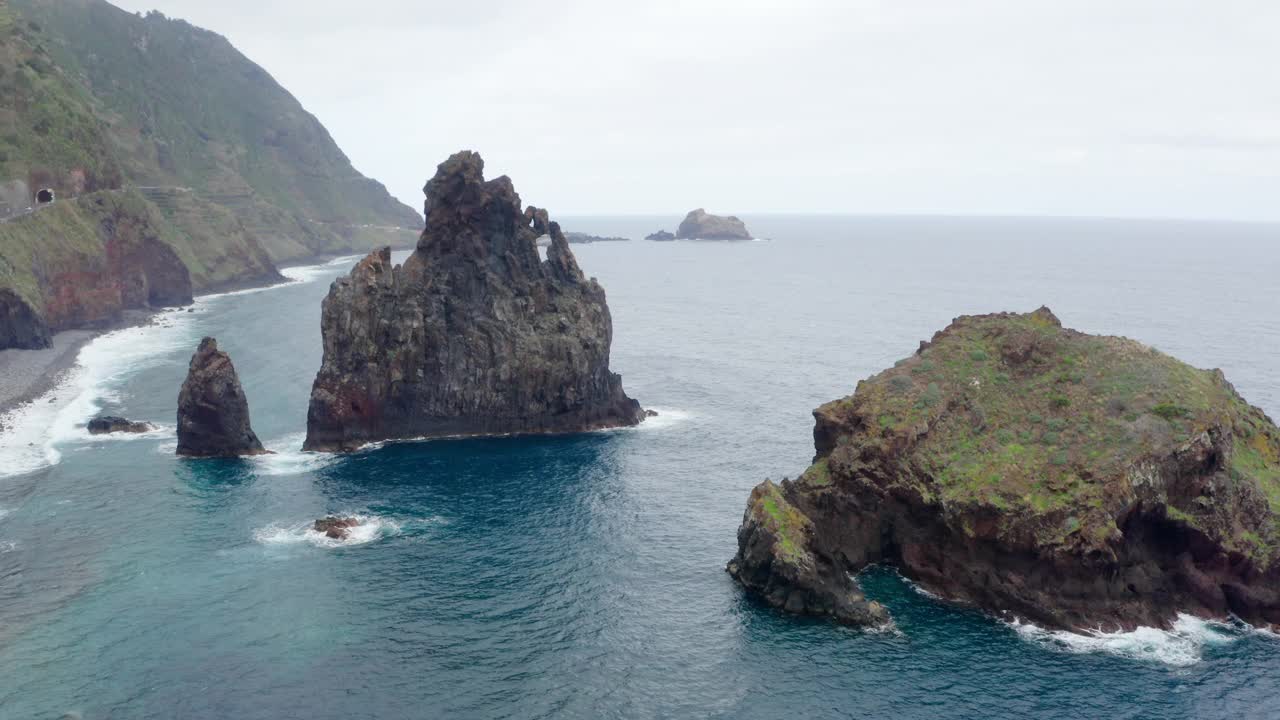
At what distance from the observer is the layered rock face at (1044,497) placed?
192 ft

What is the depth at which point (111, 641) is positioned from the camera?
54.7 meters

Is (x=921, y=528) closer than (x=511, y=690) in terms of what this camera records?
No

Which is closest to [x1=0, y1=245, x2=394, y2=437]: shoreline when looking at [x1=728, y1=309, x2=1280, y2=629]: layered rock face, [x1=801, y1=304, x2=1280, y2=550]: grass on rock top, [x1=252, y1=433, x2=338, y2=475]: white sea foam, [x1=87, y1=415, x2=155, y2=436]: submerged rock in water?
[x1=87, y1=415, x2=155, y2=436]: submerged rock in water

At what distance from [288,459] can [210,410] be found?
838 centimetres

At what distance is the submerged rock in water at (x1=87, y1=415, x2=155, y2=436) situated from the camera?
316 ft

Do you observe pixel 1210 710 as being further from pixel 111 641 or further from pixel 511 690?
pixel 111 641

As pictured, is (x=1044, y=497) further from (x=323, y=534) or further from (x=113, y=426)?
(x=113, y=426)

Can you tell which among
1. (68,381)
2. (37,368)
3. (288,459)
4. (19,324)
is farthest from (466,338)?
(19,324)

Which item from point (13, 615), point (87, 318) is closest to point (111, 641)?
point (13, 615)

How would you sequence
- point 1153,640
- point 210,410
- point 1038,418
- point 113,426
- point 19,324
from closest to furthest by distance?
point 1153,640 → point 1038,418 → point 210,410 → point 113,426 → point 19,324

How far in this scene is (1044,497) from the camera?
196 ft

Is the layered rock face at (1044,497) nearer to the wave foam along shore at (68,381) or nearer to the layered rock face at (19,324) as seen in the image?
the wave foam along shore at (68,381)

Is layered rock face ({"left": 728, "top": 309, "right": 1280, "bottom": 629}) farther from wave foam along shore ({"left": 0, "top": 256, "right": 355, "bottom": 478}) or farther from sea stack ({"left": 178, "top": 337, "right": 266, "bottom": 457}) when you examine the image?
wave foam along shore ({"left": 0, "top": 256, "right": 355, "bottom": 478})

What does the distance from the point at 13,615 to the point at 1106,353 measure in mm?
74300
